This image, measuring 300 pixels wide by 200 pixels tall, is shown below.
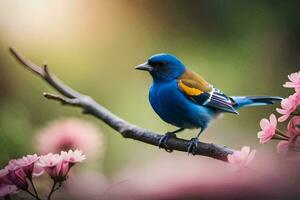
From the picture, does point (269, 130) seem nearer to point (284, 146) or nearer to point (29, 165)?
point (284, 146)

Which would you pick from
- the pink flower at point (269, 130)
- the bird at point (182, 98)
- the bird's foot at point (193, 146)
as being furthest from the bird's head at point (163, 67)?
the pink flower at point (269, 130)

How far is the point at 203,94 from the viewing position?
3.63ft

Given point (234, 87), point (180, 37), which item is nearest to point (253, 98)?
point (234, 87)

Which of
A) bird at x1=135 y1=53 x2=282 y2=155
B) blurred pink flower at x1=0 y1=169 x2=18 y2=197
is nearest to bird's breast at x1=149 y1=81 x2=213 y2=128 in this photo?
bird at x1=135 y1=53 x2=282 y2=155

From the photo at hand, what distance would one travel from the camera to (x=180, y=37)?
1195 millimetres

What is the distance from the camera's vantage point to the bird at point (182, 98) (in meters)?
1.10

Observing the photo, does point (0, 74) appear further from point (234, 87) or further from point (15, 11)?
point (234, 87)

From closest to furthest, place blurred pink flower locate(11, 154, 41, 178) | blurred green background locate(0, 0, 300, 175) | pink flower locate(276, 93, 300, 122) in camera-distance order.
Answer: pink flower locate(276, 93, 300, 122), blurred pink flower locate(11, 154, 41, 178), blurred green background locate(0, 0, 300, 175)

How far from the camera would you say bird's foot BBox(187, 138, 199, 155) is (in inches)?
42.7

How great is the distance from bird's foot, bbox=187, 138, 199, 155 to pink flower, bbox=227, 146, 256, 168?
72mm

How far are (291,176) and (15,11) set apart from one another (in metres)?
0.55

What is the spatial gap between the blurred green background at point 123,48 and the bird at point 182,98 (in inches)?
2.4

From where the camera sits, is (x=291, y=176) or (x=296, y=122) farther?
(x=291, y=176)

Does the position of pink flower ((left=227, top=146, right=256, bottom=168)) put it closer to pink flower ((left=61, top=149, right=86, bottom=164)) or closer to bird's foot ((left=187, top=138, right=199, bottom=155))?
bird's foot ((left=187, top=138, right=199, bottom=155))
